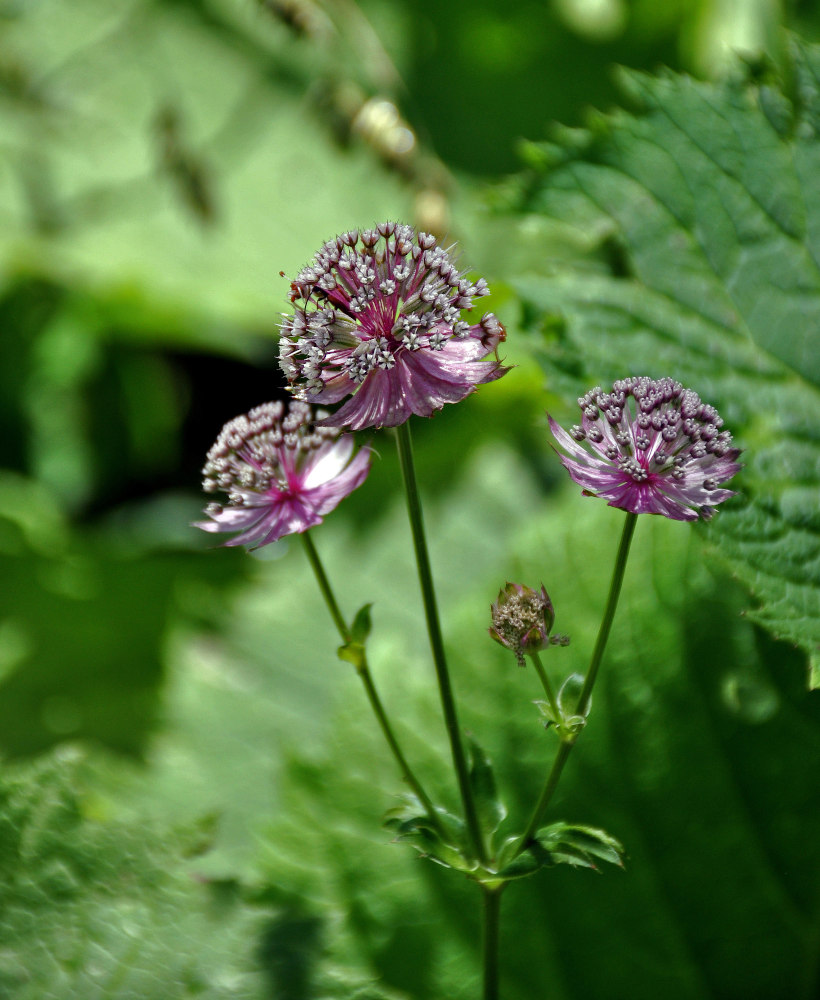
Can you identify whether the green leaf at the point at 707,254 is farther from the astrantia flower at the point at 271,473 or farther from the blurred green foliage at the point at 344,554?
the astrantia flower at the point at 271,473

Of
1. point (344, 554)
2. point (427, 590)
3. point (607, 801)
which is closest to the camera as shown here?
point (427, 590)

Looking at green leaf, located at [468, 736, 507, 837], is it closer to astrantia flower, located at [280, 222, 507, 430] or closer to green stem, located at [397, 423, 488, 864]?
green stem, located at [397, 423, 488, 864]

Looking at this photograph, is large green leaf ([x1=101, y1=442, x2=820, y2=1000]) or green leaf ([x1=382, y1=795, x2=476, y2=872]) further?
large green leaf ([x1=101, y1=442, x2=820, y2=1000])

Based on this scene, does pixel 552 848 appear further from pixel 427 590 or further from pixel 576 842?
pixel 427 590

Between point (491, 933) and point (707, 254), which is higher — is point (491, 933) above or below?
below

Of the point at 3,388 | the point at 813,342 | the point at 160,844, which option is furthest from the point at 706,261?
the point at 3,388

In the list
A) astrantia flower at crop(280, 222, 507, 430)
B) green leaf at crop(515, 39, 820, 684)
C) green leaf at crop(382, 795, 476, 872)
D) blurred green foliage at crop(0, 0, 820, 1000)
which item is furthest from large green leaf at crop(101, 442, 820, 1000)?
astrantia flower at crop(280, 222, 507, 430)

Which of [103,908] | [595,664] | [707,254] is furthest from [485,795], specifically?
[707,254]

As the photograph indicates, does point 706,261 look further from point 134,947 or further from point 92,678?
Result: point 92,678
